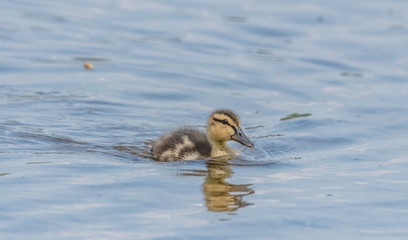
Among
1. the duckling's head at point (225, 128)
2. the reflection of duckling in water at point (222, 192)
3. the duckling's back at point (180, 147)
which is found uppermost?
the duckling's head at point (225, 128)

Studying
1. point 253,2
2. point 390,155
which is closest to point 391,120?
point 390,155

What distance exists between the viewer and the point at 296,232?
5.38 metres

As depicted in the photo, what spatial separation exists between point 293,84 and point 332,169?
12.1ft

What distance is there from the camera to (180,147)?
7.43 metres

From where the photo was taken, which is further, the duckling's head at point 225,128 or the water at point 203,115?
the duckling's head at point 225,128

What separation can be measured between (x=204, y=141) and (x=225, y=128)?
0.24 m

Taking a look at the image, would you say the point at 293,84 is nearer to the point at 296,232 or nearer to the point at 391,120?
the point at 391,120

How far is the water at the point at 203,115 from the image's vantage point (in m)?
5.64

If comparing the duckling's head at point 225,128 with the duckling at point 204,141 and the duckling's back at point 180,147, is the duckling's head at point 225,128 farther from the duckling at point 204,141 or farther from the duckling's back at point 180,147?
the duckling's back at point 180,147

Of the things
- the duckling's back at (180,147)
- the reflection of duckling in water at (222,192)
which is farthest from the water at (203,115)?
the duckling's back at (180,147)

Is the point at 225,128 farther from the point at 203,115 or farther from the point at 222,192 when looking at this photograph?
the point at 203,115

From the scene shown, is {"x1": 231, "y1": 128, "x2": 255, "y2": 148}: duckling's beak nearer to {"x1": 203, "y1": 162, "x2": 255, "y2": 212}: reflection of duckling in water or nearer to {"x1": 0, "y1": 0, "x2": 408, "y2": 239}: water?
{"x1": 0, "y1": 0, "x2": 408, "y2": 239}: water

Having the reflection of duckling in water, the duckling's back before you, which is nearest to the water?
the reflection of duckling in water

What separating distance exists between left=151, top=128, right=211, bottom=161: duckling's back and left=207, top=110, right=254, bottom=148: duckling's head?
0.43ft
